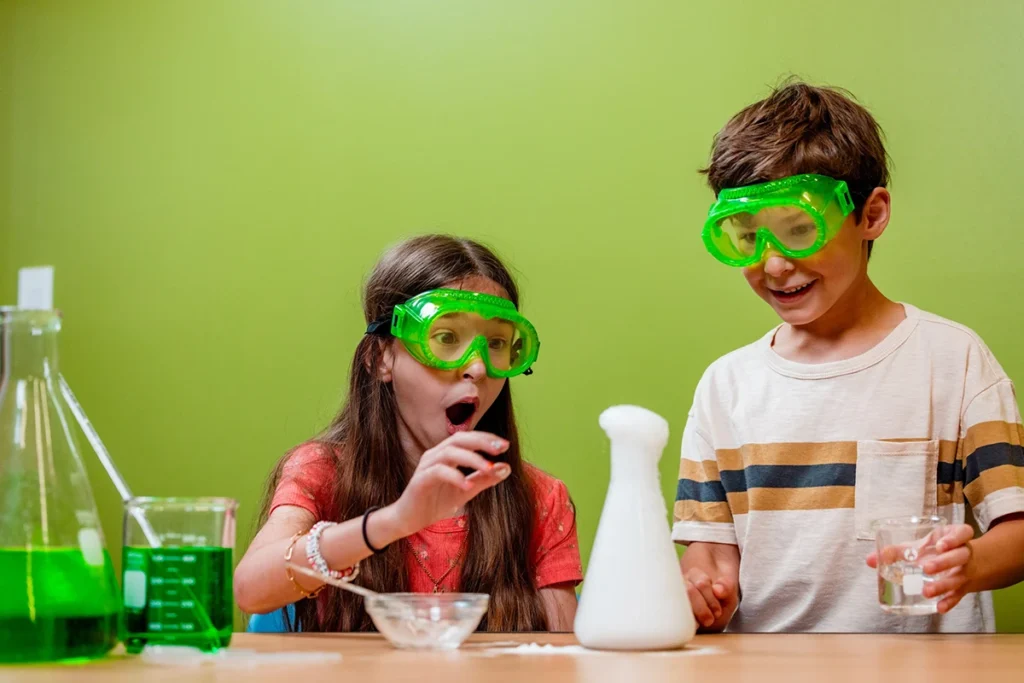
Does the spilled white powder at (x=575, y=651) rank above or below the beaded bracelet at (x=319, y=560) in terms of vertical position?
below

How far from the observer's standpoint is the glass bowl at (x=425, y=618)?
116cm

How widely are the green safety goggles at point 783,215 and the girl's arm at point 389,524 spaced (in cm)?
66

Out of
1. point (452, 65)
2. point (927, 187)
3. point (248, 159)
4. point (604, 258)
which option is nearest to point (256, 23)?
point (248, 159)

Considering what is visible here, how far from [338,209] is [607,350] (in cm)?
75

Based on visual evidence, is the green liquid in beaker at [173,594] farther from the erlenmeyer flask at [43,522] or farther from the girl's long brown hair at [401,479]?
the girl's long brown hair at [401,479]

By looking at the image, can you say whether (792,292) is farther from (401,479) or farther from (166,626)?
(166,626)

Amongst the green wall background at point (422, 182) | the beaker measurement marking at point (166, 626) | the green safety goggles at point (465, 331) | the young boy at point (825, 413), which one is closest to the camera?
the beaker measurement marking at point (166, 626)

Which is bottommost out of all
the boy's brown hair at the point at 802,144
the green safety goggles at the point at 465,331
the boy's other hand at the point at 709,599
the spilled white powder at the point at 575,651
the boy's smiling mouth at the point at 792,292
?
the boy's other hand at the point at 709,599

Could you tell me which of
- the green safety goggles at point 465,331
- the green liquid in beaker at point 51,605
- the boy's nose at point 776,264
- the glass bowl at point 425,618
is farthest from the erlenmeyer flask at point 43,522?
the boy's nose at point 776,264

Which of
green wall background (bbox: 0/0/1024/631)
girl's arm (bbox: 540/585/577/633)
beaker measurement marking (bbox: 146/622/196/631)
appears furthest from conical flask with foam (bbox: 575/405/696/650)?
green wall background (bbox: 0/0/1024/631)

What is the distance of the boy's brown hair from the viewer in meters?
1.84

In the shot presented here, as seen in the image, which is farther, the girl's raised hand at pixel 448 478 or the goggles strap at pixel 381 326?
the goggles strap at pixel 381 326

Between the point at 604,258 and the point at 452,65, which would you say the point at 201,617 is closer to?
the point at 604,258

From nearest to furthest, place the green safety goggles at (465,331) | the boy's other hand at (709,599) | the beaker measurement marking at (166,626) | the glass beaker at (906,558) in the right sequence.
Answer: the beaker measurement marking at (166,626)
the glass beaker at (906,558)
the boy's other hand at (709,599)
the green safety goggles at (465,331)
